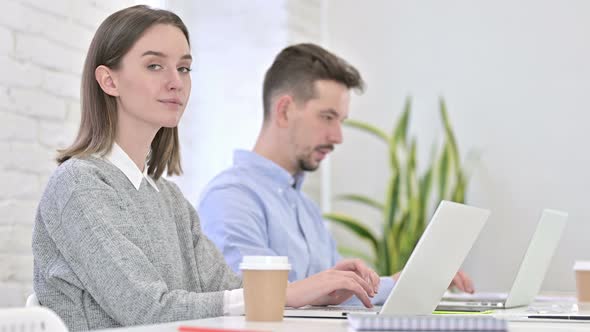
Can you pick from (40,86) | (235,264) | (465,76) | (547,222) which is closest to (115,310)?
(235,264)

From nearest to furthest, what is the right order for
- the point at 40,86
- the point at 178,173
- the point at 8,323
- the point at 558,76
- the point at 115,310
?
the point at 8,323
the point at 115,310
the point at 178,173
the point at 40,86
the point at 558,76

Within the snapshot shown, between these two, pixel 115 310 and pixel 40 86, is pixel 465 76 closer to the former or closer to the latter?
pixel 40 86

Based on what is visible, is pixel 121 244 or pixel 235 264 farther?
pixel 235 264

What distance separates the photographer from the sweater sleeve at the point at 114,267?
1524 millimetres

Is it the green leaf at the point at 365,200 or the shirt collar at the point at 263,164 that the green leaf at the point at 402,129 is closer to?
the green leaf at the point at 365,200

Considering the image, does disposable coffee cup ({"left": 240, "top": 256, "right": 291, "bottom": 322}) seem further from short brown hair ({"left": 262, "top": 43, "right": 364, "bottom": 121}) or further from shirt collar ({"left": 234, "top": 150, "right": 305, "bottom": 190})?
short brown hair ({"left": 262, "top": 43, "right": 364, "bottom": 121})

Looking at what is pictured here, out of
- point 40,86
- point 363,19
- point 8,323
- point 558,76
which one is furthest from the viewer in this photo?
point 363,19

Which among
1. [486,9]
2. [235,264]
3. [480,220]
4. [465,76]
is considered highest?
[486,9]

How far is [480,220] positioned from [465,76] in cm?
270

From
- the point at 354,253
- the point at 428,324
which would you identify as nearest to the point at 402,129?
the point at 354,253

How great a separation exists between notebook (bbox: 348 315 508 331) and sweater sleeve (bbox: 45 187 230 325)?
0.62 meters

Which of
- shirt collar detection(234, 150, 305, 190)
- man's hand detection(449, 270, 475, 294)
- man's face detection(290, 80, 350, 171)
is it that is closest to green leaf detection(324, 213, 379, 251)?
man's face detection(290, 80, 350, 171)

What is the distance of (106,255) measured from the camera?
1548mm

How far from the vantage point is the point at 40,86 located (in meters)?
2.35
